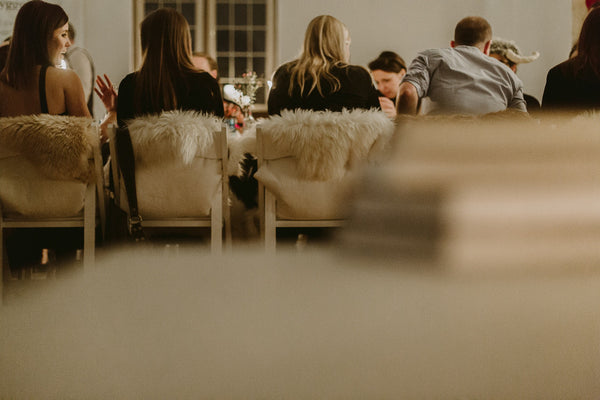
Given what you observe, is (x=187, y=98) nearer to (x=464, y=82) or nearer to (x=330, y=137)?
(x=330, y=137)

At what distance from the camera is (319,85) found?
2.25 m

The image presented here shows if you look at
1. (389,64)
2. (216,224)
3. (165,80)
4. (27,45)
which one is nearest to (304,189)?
(216,224)

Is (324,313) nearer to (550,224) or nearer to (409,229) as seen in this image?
(409,229)

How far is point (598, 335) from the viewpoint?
48.8 inches

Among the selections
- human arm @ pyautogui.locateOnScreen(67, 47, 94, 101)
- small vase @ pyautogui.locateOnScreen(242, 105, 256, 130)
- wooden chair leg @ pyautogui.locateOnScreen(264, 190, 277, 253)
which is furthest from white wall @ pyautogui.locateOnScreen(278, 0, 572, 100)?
wooden chair leg @ pyautogui.locateOnScreen(264, 190, 277, 253)

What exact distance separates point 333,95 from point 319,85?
64mm

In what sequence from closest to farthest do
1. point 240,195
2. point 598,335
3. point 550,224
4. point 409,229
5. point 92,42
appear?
1. point 598,335
2. point 550,224
3. point 409,229
4. point 240,195
5. point 92,42

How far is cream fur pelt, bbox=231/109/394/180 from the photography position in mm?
1971

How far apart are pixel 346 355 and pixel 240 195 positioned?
1277 mm

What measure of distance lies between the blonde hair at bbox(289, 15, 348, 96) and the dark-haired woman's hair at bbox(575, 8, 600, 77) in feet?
2.79

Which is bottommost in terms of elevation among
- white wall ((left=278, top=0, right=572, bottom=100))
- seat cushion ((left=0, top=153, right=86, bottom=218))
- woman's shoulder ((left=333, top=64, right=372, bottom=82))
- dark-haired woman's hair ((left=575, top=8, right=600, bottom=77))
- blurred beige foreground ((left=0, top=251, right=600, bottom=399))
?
blurred beige foreground ((left=0, top=251, right=600, bottom=399))

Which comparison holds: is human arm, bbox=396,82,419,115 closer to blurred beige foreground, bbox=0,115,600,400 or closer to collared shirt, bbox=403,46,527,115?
collared shirt, bbox=403,46,527,115

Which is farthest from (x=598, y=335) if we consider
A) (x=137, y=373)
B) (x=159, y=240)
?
(x=159, y=240)

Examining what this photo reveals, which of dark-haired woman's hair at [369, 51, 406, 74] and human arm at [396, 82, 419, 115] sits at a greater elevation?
dark-haired woman's hair at [369, 51, 406, 74]
